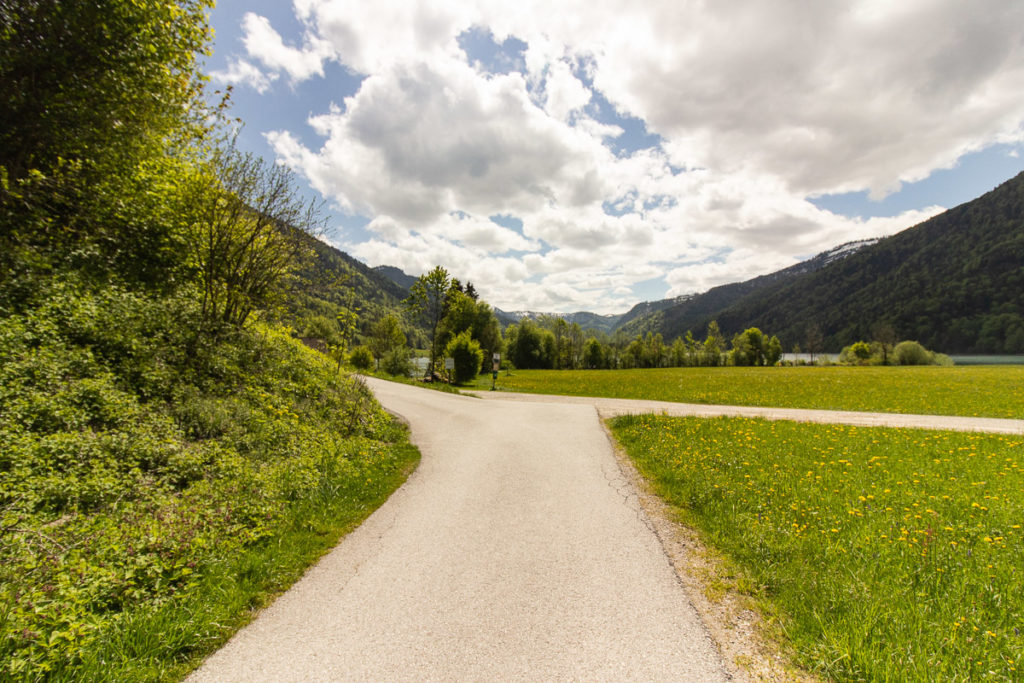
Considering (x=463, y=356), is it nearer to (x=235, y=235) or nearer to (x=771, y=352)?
(x=235, y=235)

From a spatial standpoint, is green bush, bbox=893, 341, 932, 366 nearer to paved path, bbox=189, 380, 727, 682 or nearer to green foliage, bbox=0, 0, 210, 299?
paved path, bbox=189, 380, 727, 682

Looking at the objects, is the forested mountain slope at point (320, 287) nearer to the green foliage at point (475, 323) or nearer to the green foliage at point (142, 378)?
the green foliage at point (142, 378)

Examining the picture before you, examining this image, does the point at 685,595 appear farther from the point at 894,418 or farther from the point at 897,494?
the point at 894,418

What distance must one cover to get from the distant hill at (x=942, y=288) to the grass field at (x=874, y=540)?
174912 millimetres

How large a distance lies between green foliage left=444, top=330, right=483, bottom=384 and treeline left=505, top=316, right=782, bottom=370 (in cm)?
4562

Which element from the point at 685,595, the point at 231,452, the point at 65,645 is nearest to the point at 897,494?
the point at 685,595

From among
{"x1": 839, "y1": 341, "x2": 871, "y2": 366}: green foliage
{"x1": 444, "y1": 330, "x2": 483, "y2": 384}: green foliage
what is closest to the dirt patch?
{"x1": 444, "y1": 330, "x2": 483, "y2": 384}: green foliage

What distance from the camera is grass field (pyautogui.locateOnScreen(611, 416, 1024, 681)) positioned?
3021mm

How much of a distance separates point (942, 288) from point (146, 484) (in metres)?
210

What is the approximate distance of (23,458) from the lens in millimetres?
4645

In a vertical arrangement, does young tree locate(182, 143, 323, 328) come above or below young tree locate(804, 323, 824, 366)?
below

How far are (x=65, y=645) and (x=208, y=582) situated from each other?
1.16 meters

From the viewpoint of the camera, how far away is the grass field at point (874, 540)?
3.02 meters

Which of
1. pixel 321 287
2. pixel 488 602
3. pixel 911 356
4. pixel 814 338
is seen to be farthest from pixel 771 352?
pixel 488 602
